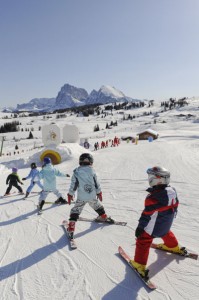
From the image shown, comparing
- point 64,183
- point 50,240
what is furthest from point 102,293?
point 64,183

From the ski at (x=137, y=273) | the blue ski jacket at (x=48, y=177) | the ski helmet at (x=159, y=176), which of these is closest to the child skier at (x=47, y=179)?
the blue ski jacket at (x=48, y=177)

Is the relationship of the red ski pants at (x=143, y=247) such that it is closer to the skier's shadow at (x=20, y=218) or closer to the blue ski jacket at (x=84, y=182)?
the blue ski jacket at (x=84, y=182)

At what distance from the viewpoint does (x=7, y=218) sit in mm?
7113

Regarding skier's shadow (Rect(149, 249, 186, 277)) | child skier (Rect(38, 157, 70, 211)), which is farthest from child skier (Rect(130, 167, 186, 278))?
child skier (Rect(38, 157, 70, 211))

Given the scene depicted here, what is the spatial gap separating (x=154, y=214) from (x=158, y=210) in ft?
0.28

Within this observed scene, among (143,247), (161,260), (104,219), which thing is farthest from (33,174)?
(143,247)

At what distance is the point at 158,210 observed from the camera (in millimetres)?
3783

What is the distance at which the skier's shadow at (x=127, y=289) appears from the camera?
133 inches

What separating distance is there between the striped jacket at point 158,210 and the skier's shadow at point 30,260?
6.60ft

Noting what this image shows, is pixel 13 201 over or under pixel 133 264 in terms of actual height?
under

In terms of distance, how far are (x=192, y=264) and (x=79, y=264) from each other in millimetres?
1855

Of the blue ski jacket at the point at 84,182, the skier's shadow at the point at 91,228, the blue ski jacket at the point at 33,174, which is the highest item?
the blue ski jacket at the point at 84,182

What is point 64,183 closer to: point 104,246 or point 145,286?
point 104,246

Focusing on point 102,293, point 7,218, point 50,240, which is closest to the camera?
point 102,293
